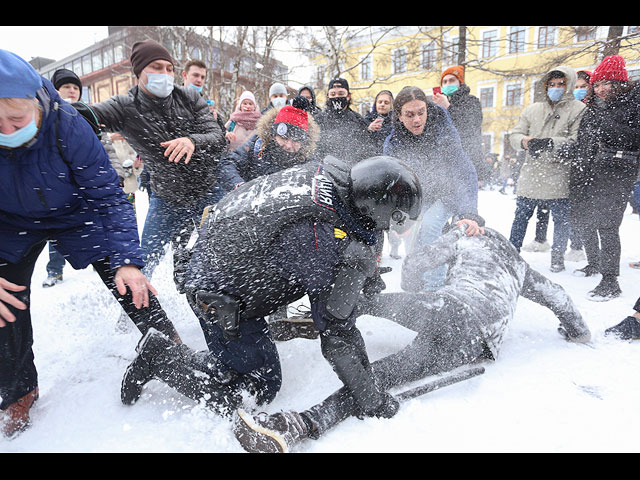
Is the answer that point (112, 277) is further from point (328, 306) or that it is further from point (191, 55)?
point (191, 55)

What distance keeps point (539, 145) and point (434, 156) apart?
1.59m

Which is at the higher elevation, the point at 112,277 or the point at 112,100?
the point at 112,100

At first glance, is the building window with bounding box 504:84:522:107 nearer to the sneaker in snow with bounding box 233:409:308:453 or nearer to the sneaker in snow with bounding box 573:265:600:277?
the sneaker in snow with bounding box 573:265:600:277

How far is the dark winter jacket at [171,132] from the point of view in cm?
287

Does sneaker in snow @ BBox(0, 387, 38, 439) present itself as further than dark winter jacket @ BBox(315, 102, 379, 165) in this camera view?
No

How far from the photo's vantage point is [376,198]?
1.72m

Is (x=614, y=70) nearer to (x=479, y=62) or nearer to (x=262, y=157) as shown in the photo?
(x=262, y=157)

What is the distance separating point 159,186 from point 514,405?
108 inches

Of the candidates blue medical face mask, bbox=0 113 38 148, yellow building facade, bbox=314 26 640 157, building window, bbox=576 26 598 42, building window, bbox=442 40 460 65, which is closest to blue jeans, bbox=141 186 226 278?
blue medical face mask, bbox=0 113 38 148

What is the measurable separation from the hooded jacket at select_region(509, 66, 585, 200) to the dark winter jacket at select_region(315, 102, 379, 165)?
169 centimetres

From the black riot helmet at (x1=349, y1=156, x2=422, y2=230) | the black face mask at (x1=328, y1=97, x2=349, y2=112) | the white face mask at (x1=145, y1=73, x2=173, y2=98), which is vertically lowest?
the black riot helmet at (x1=349, y1=156, x2=422, y2=230)

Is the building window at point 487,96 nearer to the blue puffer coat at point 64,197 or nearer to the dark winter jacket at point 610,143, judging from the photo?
the dark winter jacket at point 610,143

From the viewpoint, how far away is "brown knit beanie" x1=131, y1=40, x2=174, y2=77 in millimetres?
2873
